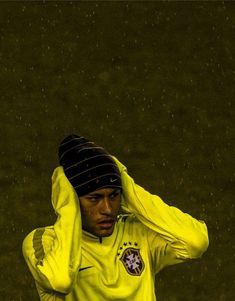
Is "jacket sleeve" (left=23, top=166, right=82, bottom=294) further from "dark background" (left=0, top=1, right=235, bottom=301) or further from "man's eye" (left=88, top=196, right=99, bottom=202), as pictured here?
"dark background" (left=0, top=1, right=235, bottom=301)

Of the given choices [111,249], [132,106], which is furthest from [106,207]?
[132,106]

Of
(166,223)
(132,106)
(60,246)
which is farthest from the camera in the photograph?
(132,106)

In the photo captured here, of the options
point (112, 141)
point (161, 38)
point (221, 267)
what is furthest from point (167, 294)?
point (161, 38)

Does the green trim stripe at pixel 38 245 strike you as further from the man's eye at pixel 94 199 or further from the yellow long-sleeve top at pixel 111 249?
the man's eye at pixel 94 199

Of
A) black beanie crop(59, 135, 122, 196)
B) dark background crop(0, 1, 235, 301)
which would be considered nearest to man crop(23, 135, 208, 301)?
black beanie crop(59, 135, 122, 196)

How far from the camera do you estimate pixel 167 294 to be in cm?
482

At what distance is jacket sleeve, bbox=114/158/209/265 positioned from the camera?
8.58 ft

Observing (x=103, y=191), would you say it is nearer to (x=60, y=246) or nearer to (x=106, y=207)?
(x=106, y=207)

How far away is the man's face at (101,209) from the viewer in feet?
8.37

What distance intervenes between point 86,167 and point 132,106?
243cm

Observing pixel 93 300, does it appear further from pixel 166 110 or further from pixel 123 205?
pixel 166 110

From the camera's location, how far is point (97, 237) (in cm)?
260

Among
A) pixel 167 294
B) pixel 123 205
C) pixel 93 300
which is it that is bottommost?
pixel 167 294

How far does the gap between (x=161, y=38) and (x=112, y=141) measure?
58cm
